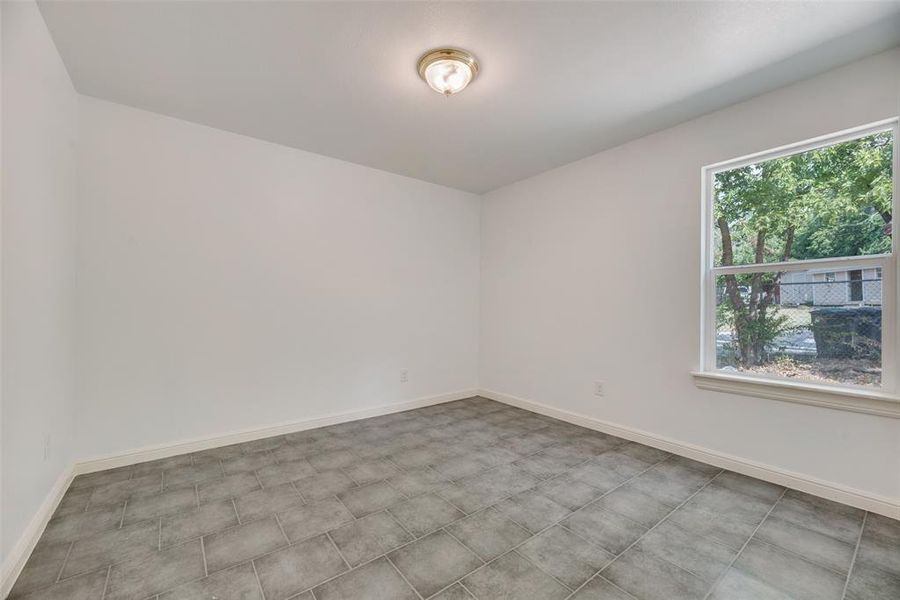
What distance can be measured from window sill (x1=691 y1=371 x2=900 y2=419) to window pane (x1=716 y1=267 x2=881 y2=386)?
0.39ft

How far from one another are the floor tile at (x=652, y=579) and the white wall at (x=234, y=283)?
2.64 m

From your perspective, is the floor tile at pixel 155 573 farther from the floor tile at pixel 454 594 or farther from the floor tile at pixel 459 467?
the floor tile at pixel 459 467

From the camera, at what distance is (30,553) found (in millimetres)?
1637

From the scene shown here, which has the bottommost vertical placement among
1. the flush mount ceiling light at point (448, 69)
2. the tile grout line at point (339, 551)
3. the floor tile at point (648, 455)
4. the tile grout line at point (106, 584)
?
the floor tile at point (648, 455)

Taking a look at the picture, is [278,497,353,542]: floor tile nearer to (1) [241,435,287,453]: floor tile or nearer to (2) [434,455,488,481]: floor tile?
(2) [434,455,488,481]: floor tile

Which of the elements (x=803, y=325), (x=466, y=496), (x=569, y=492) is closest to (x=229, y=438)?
(x=466, y=496)

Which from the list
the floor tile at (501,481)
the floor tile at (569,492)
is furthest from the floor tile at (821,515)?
the floor tile at (501,481)

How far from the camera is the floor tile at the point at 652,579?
1456mm

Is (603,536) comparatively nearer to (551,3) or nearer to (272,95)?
(551,3)

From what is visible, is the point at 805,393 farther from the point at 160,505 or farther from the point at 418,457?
the point at 160,505

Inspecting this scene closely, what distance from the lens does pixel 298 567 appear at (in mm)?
1581

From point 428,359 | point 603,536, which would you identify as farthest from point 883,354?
point 428,359

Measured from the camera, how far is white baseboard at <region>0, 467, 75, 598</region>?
1434 mm

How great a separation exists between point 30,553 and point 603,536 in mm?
2647
